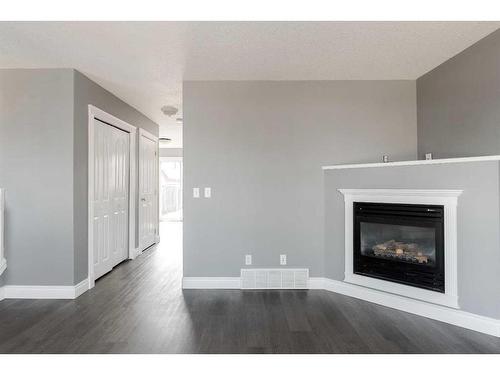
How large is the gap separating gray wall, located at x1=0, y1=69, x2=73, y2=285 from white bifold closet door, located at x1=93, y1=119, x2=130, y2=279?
0.53 m

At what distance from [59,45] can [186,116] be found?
53.1 inches

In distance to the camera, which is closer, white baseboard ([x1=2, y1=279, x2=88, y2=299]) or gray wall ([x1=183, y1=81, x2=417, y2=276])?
white baseboard ([x1=2, y1=279, x2=88, y2=299])

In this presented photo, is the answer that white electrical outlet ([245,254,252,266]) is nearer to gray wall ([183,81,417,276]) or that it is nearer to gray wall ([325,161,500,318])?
gray wall ([183,81,417,276])

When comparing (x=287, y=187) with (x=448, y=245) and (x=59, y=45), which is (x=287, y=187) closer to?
(x=448, y=245)

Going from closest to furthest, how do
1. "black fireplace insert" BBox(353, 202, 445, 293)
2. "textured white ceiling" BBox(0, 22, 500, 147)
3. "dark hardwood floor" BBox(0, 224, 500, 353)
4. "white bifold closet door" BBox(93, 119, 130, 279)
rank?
"dark hardwood floor" BBox(0, 224, 500, 353)
"textured white ceiling" BBox(0, 22, 500, 147)
"black fireplace insert" BBox(353, 202, 445, 293)
"white bifold closet door" BBox(93, 119, 130, 279)

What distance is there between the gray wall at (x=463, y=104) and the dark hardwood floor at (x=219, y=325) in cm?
170

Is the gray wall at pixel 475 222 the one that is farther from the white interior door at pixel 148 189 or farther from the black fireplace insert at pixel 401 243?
the white interior door at pixel 148 189

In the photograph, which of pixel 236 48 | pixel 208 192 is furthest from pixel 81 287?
pixel 236 48

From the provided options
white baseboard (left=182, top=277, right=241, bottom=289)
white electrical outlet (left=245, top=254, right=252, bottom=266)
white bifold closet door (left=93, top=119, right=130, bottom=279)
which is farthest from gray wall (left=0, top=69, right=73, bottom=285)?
white electrical outlet (left=245, top=254, right=252, bottom=266)

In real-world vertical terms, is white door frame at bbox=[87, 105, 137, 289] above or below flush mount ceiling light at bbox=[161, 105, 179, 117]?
below

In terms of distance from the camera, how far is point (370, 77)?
351 cm

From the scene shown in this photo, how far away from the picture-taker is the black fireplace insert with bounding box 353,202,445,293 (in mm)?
2809

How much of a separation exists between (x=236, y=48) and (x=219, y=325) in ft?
8.06
